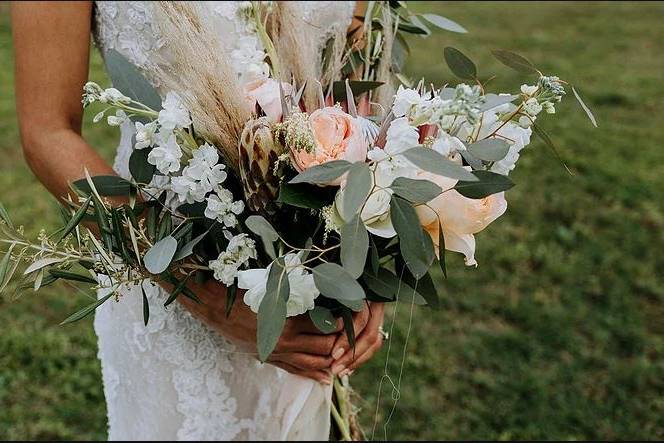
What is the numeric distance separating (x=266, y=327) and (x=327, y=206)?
24cm

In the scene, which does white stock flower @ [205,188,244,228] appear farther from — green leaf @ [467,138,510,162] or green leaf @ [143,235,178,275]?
green leaf @ [467,138,510,162]

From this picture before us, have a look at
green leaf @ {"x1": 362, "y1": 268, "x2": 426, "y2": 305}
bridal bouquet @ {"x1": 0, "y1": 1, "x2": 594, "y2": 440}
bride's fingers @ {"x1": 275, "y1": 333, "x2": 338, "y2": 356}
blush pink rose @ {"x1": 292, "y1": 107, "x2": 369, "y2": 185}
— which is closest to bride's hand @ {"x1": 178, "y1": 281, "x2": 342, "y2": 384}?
bride's fingers @ {"x1": 275, "y1": 333, "x2": 338, "y2": 356}

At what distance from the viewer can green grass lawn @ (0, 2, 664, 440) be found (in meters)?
3.39

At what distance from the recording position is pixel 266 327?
1070 mm

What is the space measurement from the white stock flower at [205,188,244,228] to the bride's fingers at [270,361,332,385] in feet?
1.49

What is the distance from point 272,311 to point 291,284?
4.2 inches

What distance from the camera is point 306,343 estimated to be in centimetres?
154

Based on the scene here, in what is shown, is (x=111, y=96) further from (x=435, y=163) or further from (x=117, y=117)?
(x=435, y=163)

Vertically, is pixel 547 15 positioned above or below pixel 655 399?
below

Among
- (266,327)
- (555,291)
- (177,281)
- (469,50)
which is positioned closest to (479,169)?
(266,327)

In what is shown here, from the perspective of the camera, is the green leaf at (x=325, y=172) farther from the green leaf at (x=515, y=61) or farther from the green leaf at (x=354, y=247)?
the green leaf at (x=515, y=61)

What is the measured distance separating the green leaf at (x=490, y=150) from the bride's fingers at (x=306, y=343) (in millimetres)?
532

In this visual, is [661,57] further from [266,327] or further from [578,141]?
[266,327]

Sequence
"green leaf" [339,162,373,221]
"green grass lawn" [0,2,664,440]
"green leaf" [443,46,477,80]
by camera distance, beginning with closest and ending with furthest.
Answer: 1. "green leaf" [339,162,373,221]
2. "green leaf" [443,46,477,80]
3. "green grass lawn" [0,2,664,440]
